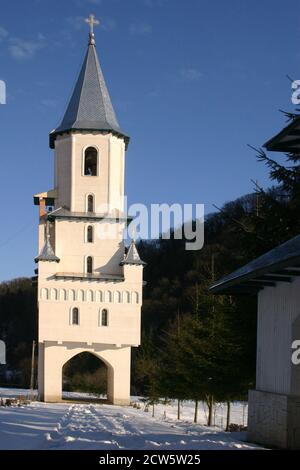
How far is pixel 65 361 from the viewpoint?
39.0 m

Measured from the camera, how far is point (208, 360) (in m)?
21.3

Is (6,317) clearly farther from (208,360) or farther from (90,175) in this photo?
(208,360)

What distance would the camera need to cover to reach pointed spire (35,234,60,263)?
3888cm

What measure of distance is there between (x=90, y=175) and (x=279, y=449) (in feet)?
95.8

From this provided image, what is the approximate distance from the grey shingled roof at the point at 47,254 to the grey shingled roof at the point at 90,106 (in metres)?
6.15

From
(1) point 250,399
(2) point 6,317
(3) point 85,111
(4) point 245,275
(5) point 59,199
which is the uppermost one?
(3) point 85,111

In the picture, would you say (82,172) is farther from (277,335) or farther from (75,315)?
(277,335)

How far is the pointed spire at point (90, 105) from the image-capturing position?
4022 cm

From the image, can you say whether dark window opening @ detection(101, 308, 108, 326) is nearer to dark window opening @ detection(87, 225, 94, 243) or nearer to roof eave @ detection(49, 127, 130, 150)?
dark window opening @ detection(87, 225, 94, 243)

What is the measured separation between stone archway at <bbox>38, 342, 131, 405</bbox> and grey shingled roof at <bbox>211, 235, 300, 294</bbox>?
974 inches

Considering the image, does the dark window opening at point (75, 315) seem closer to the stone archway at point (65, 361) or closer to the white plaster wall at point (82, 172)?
the stone archway at point (65, 361)

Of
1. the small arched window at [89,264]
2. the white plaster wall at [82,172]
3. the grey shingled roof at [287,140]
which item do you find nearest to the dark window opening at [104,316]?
the small arched window at [89,264]

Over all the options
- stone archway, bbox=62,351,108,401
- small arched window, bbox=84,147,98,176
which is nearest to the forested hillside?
stone archway, bbox=62,351,108,401
